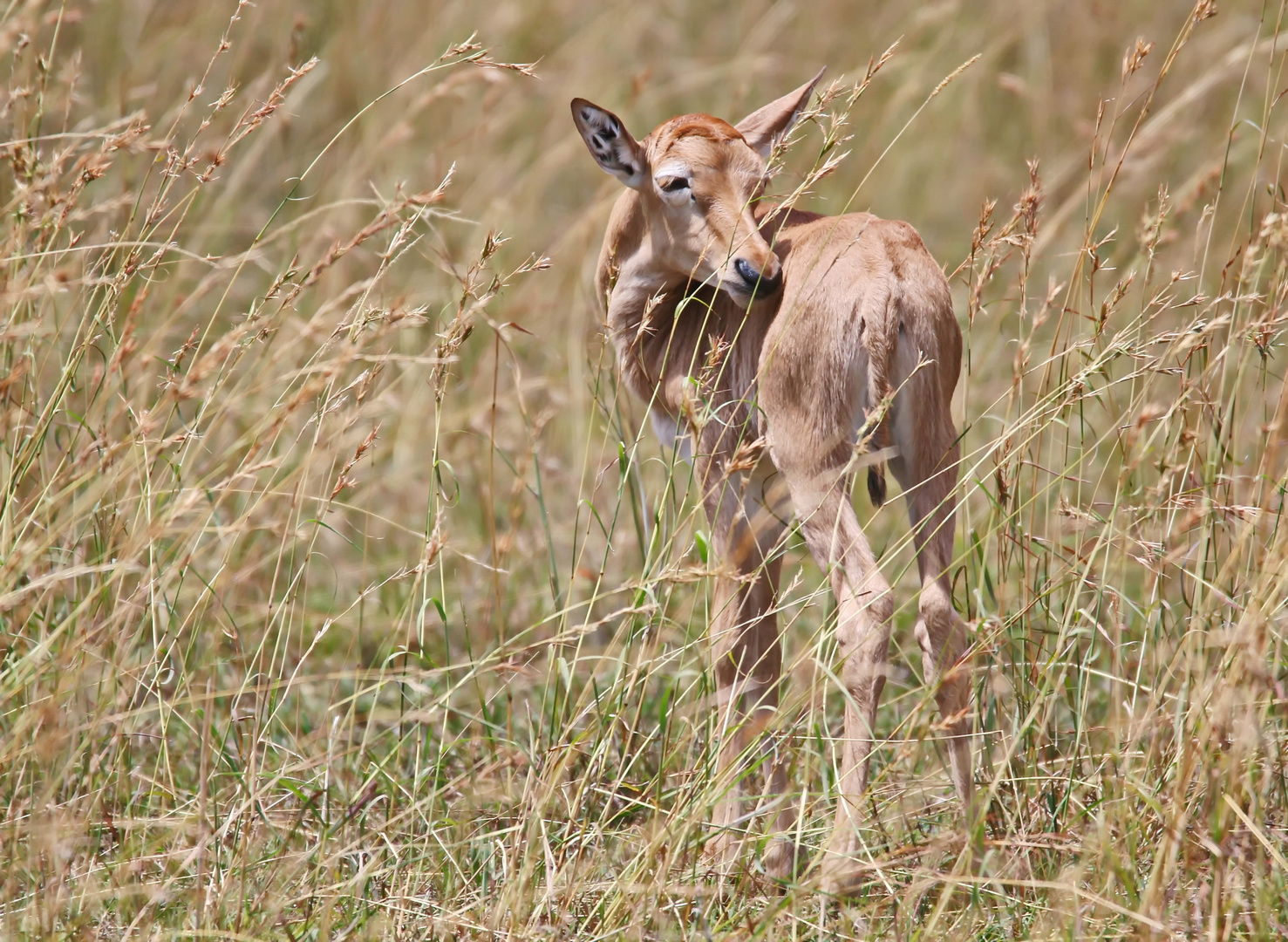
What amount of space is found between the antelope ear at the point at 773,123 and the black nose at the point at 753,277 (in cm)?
82

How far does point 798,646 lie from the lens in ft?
17.9

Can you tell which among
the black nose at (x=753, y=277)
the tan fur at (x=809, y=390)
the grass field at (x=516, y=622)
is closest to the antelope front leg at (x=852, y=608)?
the tan fur at (x=809, y=390)

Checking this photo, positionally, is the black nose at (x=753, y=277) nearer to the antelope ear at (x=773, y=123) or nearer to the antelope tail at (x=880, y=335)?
the antelope tail at (x=880, y=335)

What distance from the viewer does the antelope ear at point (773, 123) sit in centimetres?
433

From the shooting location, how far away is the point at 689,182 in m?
3.93

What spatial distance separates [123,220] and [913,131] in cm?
580

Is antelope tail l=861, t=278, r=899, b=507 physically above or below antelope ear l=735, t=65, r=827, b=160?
below


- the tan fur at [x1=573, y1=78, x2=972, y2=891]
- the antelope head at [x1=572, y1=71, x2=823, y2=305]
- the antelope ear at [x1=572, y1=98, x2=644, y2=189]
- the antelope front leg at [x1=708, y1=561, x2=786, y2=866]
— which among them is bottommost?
the antelope front leg at [x1=708, y1=561, x2=786, y2=866]

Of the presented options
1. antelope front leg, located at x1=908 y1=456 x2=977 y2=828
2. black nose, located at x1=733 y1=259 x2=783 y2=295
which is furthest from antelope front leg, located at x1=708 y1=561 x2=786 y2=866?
black nose, located at x1=733 y1=259 x2=783 y2=295

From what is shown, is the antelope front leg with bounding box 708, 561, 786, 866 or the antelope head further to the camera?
the antelope head

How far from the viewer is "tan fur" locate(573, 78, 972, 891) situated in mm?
3291

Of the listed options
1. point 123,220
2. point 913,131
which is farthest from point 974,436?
point 123,220

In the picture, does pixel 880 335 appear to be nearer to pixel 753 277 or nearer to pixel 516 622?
pixel 753 277

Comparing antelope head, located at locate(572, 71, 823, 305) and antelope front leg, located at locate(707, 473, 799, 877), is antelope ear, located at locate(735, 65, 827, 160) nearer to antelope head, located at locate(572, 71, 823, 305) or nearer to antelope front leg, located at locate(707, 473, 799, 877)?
antelope head, located at locate(572, 71, 823, 305)
